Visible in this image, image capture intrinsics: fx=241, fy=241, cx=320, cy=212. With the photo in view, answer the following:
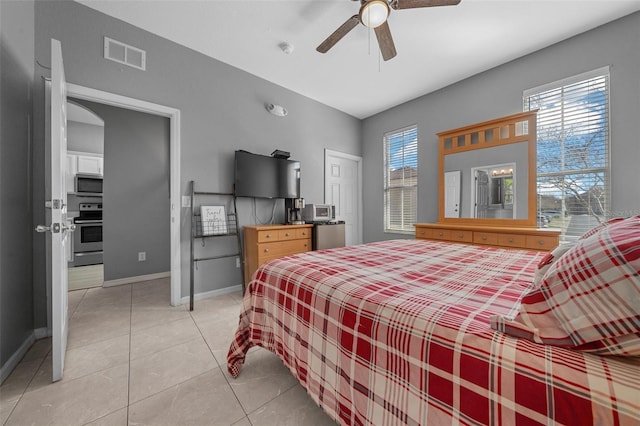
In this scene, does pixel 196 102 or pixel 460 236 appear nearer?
pixel 196 102

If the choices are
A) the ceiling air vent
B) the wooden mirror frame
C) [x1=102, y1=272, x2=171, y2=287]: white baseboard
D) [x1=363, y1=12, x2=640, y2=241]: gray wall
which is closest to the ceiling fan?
the wooden mirror frame

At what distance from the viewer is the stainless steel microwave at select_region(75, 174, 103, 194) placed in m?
4.12

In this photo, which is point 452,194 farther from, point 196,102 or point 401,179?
point 196,102

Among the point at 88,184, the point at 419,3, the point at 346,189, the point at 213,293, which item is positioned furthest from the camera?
the point at 346,189

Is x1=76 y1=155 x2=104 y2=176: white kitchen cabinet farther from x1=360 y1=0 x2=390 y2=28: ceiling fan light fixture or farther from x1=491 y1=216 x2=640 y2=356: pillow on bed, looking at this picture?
x1=491 y1=216 x2=640 y2=356: pillow on bed

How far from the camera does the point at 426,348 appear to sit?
691mm

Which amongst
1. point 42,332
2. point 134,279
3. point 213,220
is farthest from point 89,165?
point 42,332

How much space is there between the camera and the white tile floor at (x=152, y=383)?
1229 millimetres

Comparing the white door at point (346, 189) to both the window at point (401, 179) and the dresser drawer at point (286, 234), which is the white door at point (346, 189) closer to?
the window at point (401, 179)

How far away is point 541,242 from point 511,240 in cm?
24

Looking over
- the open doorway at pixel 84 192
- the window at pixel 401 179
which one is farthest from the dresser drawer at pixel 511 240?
the open doorway at pixel 84 192

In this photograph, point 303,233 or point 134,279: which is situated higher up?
point 303,233

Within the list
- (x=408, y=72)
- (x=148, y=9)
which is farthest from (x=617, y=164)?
(x=148, y=9)

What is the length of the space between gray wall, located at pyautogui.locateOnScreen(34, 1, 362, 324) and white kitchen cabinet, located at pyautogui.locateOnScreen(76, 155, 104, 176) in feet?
8.82
